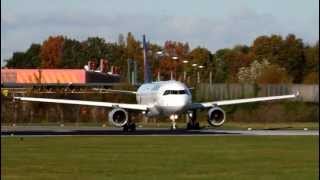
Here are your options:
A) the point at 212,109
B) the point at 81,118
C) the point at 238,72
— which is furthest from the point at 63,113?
the point at 238,72

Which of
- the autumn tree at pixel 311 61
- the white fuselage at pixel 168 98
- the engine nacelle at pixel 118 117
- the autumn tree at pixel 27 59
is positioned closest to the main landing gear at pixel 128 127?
the engine nacelle at pixel 118 117

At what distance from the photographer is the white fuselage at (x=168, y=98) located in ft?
202

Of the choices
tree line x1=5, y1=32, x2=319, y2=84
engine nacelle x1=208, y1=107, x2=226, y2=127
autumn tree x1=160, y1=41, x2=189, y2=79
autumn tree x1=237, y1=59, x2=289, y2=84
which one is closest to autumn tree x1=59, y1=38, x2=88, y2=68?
tree line x1=5, y1=32, x2=319, y2=84

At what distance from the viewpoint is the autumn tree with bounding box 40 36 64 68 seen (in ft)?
427

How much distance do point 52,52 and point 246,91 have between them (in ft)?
153

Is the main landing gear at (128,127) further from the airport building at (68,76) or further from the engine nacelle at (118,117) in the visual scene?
the airport building at (68,76)

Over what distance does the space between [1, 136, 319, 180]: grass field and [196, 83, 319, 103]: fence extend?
184 feet

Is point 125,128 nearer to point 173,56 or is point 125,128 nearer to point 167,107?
point 167,107

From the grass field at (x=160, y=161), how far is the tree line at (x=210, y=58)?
72383mm

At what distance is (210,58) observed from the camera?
447 feet

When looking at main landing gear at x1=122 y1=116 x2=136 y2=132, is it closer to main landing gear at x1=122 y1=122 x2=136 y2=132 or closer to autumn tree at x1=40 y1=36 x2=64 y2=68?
main landing gear at x1=122 y1=122 x2=136 y2=132

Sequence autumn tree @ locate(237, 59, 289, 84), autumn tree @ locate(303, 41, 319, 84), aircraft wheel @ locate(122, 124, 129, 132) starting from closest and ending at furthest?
aircraft wheel @ locate(122, 124, 129, 132) < autumn tree @ locate(237, 59, 289, 84) < autumn tree @ locate(303, 41, 319, 84)

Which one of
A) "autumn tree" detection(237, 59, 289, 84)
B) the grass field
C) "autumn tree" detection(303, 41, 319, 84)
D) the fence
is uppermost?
"autumn tree" detection(303, 41, 319, 84)

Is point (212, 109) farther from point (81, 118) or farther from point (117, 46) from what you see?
point (117, 46)
